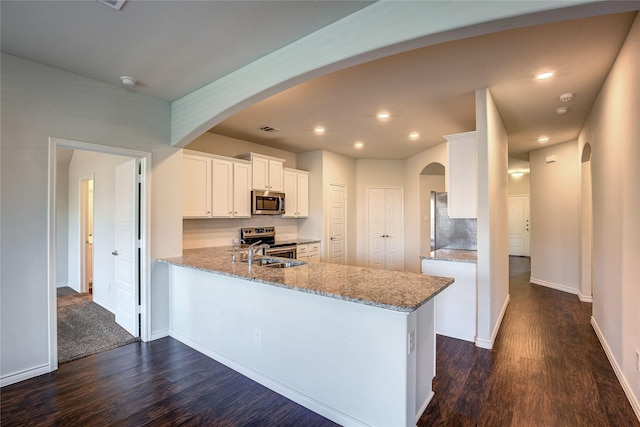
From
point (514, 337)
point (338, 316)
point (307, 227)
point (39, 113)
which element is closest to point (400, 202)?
point (307, 227)

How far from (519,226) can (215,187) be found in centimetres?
993

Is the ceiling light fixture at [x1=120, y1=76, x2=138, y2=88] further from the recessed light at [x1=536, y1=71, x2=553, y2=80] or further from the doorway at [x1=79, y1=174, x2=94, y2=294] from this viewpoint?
the recessed light at [x1=536, y1=71, x2=553, y2=80]

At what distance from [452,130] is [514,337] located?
9.57 feet

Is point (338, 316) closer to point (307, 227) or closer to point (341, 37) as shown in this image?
point (341, 37)

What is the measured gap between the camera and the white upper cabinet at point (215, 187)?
155 inches

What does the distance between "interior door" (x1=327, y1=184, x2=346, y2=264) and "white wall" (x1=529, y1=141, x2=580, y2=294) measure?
3795 millimetres

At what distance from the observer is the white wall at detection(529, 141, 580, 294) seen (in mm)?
5344

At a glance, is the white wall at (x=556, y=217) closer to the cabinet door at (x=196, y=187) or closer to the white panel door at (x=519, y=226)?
the white panel door at (x=519, y=226)

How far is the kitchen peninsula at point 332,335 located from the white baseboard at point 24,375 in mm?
1339

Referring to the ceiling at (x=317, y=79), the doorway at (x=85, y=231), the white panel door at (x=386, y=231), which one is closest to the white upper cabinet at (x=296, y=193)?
the ceiling at (x=317, y=79)

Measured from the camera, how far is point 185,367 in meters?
2.75

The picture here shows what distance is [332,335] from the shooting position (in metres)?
2.05

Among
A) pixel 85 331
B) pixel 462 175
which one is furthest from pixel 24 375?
pixel 462 175

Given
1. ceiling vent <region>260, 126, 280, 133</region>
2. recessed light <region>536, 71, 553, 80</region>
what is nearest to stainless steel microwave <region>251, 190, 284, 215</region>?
ceiling vent <region>260, 126, 280, 133</region>
